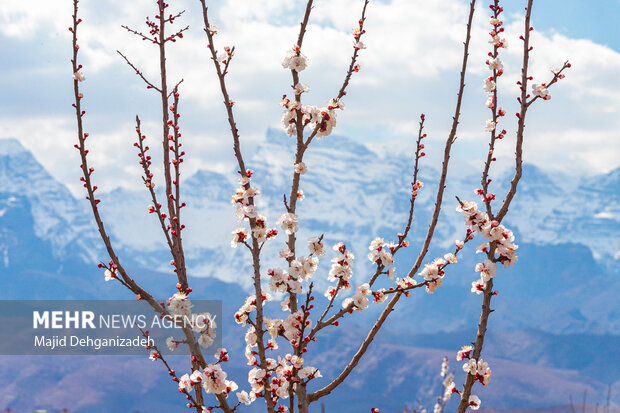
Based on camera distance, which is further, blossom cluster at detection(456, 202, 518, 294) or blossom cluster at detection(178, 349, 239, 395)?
blossom cluster at detection(456, 202, 518, 294)

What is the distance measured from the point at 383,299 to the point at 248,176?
2.06 m

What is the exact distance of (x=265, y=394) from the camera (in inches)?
299

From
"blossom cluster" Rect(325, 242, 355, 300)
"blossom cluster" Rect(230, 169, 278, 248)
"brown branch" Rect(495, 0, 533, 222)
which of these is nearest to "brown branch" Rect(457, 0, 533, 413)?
"brown branch" Rect(495, 0, 533, 222)

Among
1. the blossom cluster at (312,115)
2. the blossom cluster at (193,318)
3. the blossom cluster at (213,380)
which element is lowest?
the blossom cluster at (213,380)

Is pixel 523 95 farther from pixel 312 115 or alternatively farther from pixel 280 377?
pixel 280 377

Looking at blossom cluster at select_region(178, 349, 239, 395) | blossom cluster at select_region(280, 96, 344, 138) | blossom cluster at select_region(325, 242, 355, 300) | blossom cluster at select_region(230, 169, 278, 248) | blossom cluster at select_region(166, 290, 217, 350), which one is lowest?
blossom cluster at select_region(178, 349, 239, 395)

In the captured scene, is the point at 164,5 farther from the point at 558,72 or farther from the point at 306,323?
the point at 558,72

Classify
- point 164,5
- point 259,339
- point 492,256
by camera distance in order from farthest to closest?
point 164,5
point 492,256
point 259,339

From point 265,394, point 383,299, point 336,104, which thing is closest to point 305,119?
point 336,104

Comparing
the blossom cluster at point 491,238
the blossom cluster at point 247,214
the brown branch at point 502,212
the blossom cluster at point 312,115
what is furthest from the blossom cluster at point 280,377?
the blossom cluster at point 312,115

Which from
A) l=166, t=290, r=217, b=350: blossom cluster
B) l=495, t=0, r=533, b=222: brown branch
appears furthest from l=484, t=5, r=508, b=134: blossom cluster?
l=166, t=290, r=217, b=350: blossom cluster

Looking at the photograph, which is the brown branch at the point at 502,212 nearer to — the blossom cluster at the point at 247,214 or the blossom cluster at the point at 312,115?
the blossom cluster at the point at 312,115

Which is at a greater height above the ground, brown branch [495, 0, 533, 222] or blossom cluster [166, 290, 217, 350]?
brown branch [495, 0, 533, 222]

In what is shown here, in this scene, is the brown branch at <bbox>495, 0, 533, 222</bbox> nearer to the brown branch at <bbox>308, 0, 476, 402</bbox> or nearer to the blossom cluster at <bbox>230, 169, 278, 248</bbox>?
the brown branch at <bbox>308, 0, 476, 402</bbox>
